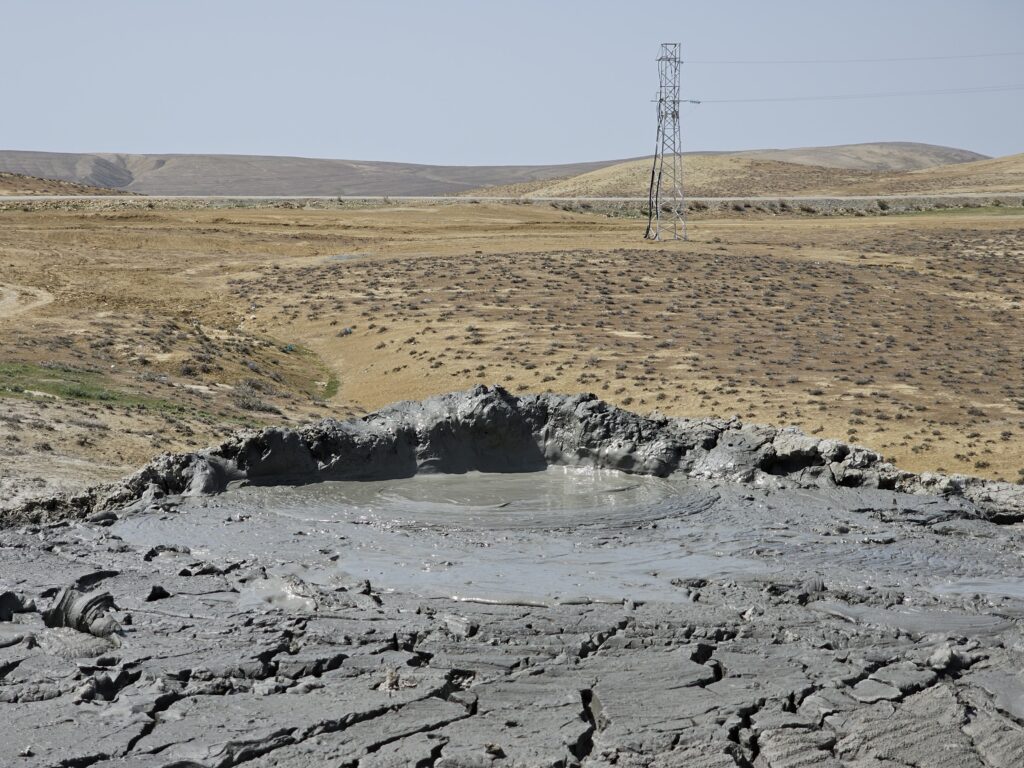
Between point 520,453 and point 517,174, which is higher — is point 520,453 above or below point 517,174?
below

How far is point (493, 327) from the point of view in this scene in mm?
29312

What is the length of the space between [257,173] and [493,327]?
116 metres

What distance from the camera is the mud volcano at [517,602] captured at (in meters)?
7.75

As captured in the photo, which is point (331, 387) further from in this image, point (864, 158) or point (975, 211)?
point (864, 158)

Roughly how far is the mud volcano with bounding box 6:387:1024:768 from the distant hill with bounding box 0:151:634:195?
106 metres

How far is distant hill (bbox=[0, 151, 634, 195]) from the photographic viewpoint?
422 ft

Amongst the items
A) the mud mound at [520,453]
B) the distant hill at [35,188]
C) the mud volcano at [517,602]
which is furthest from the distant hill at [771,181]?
the mud volcano at [517,602]

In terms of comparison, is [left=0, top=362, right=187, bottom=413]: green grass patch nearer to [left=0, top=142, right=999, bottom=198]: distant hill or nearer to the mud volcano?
the mud volcano

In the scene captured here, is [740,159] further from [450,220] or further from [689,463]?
[689,463]

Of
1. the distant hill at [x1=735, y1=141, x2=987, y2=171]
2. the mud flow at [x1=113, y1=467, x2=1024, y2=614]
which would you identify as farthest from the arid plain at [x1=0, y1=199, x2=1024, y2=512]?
the distant hill at [x1=735, y1=141, x2=987, y2=171]

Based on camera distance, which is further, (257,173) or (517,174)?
(517,174)

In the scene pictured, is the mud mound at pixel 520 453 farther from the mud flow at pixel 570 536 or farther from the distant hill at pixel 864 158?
the distant hill at pixel 864 158

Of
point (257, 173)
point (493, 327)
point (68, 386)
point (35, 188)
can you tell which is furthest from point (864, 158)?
point (68, 386)

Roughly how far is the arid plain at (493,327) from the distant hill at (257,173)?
7779 cm
